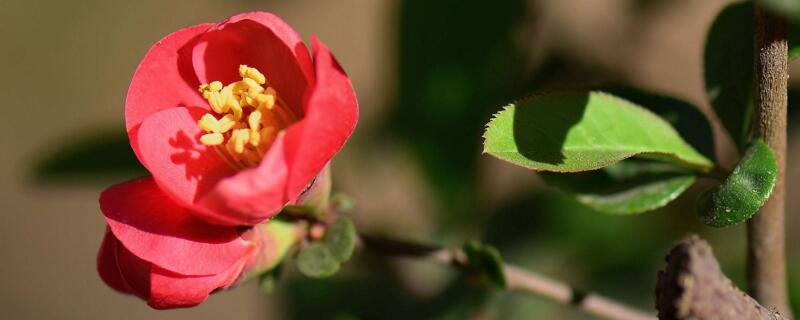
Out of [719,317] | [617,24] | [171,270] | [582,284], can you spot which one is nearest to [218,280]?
[171,270]

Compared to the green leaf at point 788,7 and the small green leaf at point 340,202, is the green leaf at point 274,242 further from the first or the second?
the green leaf at point 788,7

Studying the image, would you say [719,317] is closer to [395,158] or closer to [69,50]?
[395,158]

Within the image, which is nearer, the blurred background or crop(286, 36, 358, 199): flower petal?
crop(286, 36, 358, 199): flower petal

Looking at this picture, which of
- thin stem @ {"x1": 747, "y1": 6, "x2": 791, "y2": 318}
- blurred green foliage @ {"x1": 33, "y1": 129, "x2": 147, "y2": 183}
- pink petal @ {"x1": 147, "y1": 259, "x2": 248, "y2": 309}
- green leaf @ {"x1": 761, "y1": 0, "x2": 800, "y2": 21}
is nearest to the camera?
green leaf @ {"x1": 761, "y1": 0, "x2": 800, "y2": 21}

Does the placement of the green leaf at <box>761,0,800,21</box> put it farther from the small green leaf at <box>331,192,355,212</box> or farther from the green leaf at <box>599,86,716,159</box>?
the small green leaf at <box>331,192,355,212</box>

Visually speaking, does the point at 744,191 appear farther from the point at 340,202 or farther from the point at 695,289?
the point at 340,202

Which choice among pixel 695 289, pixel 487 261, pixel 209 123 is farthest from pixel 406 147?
pixel 695 289

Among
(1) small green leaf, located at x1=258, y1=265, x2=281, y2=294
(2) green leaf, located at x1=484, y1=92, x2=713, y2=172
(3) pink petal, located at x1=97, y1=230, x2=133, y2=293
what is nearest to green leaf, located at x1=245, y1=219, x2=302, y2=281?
(1) small green leaf, located at x1=258, y1=265, x2=281, y2=294
